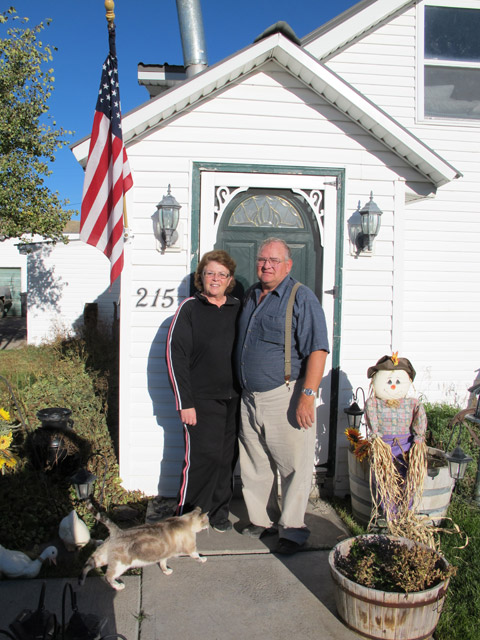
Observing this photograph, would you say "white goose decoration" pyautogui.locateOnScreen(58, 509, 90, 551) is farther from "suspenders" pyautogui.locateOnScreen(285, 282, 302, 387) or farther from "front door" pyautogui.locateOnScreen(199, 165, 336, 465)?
"front door" pyautogui.locateOnScreen(199, 165, 336, 465)

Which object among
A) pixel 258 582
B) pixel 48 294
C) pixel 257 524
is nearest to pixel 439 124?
pixel 257 524

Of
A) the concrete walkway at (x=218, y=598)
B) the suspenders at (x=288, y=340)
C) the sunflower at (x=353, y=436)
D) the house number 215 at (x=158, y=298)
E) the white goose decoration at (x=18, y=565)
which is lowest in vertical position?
the concrete walkway at (x=218, y=598)

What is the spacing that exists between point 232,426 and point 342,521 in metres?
1.21

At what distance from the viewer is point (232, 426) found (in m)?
3.85

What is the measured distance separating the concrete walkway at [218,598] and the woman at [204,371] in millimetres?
494

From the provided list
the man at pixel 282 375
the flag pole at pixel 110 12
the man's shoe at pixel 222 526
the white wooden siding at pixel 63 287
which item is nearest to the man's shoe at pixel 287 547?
the man at pixel 282 375

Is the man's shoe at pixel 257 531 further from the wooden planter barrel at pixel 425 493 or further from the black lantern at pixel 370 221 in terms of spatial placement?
the black lantern at pixel 370 221

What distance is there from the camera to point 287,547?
11.6ft

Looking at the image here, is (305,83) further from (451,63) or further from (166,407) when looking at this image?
(451,63)

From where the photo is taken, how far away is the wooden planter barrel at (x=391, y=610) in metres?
2.56

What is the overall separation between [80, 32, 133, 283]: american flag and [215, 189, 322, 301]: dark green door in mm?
900

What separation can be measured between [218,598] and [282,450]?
1003 millimetres

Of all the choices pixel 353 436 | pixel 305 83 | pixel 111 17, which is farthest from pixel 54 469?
pixel 305 83

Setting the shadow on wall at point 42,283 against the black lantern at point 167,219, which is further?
the shadow on wall at point 42,283
